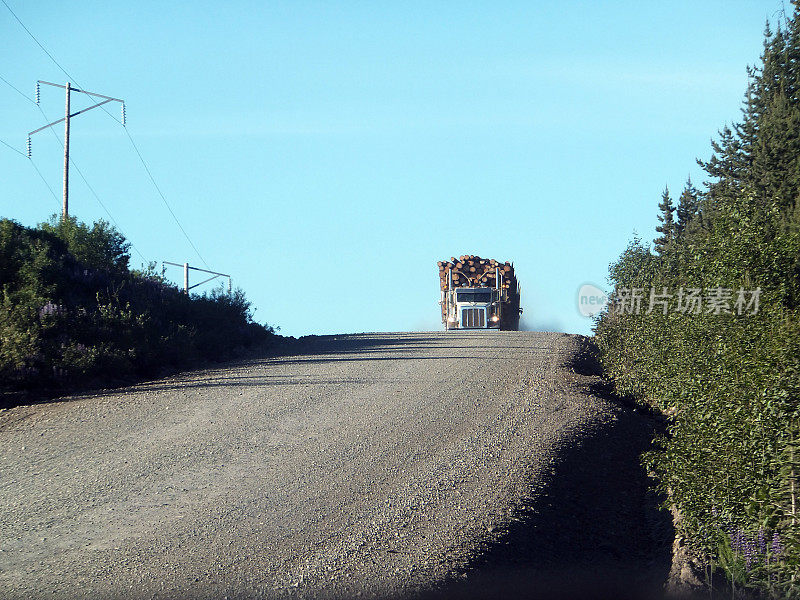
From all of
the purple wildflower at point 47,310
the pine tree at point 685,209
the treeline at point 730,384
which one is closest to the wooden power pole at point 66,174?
the purple wildflower at point 47,310

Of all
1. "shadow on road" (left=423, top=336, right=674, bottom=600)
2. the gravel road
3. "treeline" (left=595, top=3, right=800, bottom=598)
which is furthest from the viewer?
"treeline" (left=595, top=3, right=800, bottom=598)

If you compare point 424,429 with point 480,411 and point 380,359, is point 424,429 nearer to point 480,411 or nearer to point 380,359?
point 480,411

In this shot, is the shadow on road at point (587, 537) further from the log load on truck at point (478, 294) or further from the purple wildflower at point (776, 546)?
the log load on truck at point (478, 294)

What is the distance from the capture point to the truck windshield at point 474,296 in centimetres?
4075

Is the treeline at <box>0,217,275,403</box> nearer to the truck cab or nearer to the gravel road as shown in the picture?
the gravel road

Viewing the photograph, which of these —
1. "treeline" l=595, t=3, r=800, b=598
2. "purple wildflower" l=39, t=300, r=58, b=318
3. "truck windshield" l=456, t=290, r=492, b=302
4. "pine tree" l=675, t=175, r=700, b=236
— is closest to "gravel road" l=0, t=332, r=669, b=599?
"treeline" l=595, t=3, r=800, b=598

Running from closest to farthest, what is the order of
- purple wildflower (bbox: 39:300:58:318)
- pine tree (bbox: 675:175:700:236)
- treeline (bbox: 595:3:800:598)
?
treeline (bbox: 595:3:800:598), purple wildflower (bbox: 39:300:58:318), pine tree (bbox: 675:175:700:236)

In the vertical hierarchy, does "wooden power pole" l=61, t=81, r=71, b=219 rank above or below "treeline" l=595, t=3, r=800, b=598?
above

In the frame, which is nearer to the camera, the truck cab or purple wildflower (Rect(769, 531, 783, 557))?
purple wildflower (Rect(769, 531, 783, 557))

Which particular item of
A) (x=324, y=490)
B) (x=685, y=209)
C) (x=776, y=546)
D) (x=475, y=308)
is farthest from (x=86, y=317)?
(x=685, y=209)

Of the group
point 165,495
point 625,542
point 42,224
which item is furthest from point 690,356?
point 42,224

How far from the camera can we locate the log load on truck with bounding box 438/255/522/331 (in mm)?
40219

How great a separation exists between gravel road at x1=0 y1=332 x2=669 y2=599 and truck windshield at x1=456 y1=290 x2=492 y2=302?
77.2 ft

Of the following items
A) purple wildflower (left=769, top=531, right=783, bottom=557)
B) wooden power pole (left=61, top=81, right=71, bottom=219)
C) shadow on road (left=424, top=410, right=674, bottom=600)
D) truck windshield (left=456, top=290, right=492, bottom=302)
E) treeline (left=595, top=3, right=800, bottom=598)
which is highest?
wooden power pole (left=61, top=81, right=71, bottom=219)
